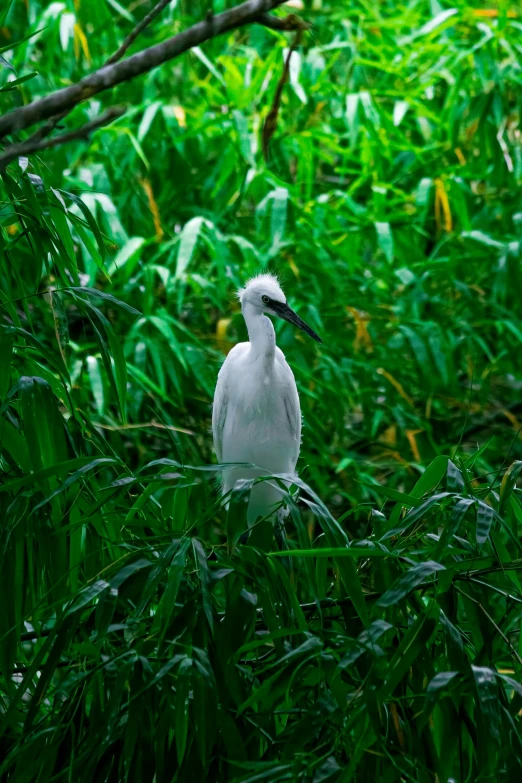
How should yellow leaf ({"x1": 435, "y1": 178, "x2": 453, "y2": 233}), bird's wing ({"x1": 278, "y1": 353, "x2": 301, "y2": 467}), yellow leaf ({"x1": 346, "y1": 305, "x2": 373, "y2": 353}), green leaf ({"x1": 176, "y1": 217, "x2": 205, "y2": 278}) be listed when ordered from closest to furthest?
bird's wing ({"x1": 278, "y1": 353, "x2": 301, "y2": 467})
green leaf ({"x1": 176, "y1": 217, "x2": 205, "y2": 278})
yellow leaf ({"x1": 346, "y1": 305, "x2": 373, "y2": 353})
yellow leaf ({"x1": 435, "y1": 178, "x2": 453, "y2": 233})

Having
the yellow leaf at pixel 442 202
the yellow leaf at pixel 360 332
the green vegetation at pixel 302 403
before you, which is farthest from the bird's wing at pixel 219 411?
the yellow leaf at pixel 442 202

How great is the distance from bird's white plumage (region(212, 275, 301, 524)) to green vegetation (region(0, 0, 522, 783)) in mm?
115

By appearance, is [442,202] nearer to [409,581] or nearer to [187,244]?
[187,244]

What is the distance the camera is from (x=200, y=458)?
244 centimetres

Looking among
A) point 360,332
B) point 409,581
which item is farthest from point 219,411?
point 409,581

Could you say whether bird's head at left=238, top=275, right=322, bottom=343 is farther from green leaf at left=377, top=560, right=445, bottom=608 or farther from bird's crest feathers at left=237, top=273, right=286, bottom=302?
green leaf at left=377, top=560, right=445, bottom=608

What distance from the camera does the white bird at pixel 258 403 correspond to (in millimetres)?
1977

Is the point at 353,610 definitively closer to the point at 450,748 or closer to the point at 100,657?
the point at 450,748

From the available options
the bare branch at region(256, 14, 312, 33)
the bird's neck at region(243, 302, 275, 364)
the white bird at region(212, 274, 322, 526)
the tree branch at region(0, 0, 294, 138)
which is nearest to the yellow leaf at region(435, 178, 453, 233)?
the white bird at region(212, 274, 322, 526)

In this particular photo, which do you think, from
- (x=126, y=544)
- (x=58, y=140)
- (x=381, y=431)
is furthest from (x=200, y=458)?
(x=58, y=140)

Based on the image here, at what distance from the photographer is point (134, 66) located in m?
0.59

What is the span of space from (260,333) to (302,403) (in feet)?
2.19

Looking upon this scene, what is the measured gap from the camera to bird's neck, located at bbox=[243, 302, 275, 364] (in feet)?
6.46

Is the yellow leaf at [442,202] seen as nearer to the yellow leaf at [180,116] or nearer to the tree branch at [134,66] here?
the yellow leaf at [180,116]
